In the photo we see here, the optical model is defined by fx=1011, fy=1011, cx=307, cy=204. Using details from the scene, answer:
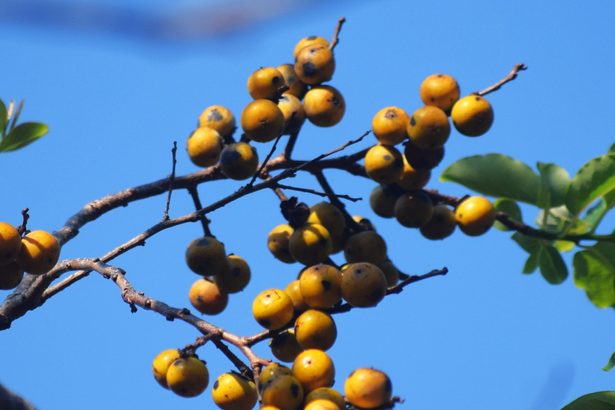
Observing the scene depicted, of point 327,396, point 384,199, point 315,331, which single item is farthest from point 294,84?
point 327,396

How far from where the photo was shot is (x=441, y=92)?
326 centimetres

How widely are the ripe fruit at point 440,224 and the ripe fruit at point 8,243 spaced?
4.19 ft

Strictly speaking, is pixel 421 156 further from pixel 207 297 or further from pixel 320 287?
pixel 207 297

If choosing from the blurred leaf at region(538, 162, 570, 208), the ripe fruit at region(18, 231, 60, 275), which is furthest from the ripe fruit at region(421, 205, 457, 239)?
the ripe fruit at region(18, 231, 60, 275)

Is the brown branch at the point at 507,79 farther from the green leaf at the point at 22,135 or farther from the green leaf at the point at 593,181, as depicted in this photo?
the green leaf at the point at 22,135

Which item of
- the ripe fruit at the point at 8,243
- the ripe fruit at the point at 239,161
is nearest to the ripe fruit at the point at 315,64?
the ripe fruit at the point at 239,161

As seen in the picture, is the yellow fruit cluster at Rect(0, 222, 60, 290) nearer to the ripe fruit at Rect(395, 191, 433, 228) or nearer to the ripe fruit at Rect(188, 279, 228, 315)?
the ripe fruit at Rect(188, 279, 228, 315)

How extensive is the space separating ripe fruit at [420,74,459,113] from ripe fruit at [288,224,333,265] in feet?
1.87

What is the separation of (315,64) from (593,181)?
101 centimetres

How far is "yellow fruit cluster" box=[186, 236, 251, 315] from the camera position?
3.24m

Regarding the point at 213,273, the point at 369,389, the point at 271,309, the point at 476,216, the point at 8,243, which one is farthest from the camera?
the point at 213,273

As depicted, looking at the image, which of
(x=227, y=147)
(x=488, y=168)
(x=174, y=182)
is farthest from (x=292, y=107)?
(x=488, y=168)

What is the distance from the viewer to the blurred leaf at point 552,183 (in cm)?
294

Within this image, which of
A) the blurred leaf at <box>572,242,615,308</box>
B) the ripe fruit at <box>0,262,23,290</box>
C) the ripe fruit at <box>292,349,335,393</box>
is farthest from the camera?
the ripe fruit at <box>0,262,23,290</box>
